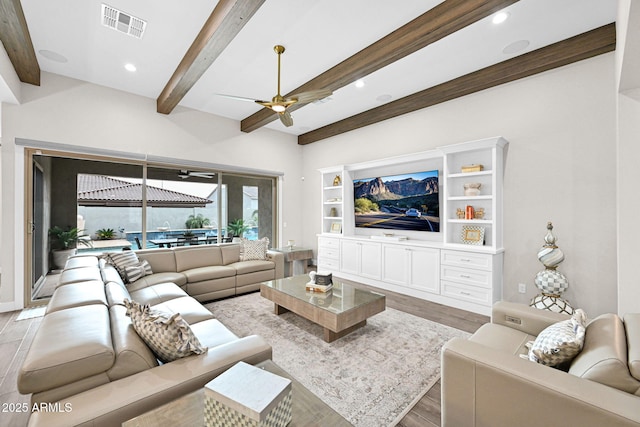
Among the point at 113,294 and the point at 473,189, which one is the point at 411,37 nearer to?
the point at 473,189

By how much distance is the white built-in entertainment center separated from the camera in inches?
145

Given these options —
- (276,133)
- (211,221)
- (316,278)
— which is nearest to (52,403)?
(316,278)

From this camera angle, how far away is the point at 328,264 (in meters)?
5.85

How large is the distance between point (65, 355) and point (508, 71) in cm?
486

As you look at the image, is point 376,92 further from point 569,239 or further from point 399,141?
point 569,239

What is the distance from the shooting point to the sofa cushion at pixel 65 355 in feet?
3.74

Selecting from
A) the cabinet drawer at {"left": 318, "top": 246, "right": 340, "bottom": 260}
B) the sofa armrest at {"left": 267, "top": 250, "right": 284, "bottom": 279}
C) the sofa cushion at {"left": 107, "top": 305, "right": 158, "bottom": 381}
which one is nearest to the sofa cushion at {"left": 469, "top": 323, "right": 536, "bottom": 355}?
the sofa cushion at {"left": 107, "top": 305, "right": 158, "bottom": 381}

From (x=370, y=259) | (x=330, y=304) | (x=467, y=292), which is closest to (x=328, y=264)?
(x=370, y=259)

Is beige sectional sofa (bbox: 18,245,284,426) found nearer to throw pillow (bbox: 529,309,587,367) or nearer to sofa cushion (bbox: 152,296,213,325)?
sofa cushion (bbox: 152,296,213,325)

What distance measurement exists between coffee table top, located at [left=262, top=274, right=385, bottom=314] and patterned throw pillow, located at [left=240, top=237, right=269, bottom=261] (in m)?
1.39

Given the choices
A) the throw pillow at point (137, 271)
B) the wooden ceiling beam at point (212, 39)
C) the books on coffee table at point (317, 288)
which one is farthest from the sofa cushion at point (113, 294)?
the wooden ceiling beam at point (212, 39)

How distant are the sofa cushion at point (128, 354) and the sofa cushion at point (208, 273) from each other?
2.42m

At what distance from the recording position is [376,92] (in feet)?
14.5

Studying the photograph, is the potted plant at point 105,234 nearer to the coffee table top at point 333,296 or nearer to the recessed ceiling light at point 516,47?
the coffee table top at point 333,296
